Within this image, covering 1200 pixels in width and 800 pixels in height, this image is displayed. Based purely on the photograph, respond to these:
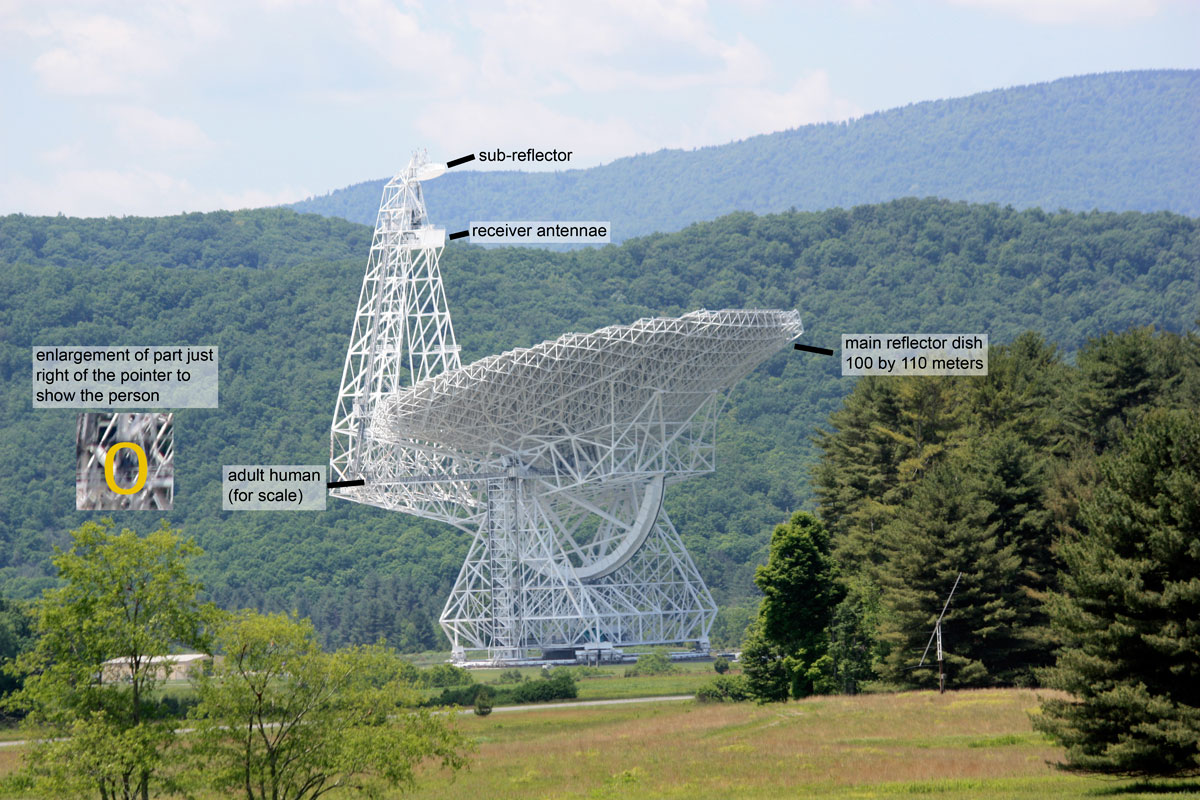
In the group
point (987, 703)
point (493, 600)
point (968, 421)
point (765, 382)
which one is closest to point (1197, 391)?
point (968, 421)

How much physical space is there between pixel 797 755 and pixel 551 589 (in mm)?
37123

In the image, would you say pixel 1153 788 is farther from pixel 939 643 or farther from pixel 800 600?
pixel 800 600

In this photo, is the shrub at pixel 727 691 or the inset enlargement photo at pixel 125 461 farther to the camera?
the inset enlargement photo at pixel 125 461

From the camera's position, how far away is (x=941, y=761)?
116 ft

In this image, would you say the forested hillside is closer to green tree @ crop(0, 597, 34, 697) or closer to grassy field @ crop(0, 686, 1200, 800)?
green tree @ crop(0, 597, 34, 697)

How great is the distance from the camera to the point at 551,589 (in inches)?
2938

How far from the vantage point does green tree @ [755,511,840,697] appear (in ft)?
178

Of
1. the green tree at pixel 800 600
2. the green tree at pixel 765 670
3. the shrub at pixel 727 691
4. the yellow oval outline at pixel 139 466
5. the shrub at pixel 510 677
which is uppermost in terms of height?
the yellow oval outline at pixel 139 466

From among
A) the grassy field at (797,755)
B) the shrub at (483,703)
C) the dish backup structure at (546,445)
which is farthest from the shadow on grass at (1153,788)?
the dish backup structure at (546,445)

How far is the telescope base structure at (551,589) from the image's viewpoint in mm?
74500

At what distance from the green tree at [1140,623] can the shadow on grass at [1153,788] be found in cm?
31

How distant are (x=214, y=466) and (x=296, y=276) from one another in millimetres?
30755

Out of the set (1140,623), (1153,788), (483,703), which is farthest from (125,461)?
(1140,623)

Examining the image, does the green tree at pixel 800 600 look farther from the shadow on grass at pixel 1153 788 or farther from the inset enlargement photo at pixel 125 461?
the inset enlargement photo at pixel 125 461
